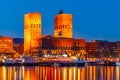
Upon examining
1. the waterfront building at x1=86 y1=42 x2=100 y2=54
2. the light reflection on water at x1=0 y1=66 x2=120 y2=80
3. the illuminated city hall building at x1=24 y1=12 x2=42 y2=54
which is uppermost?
the illuminated city hall building at x1=24 y1=12 x2=42 y2=54

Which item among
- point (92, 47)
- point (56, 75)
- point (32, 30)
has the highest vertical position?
point (32, 30)

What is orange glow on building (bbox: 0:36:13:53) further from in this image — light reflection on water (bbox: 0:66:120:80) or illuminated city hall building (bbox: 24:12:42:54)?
light reflection on water (bbox: 0:66:120:80)

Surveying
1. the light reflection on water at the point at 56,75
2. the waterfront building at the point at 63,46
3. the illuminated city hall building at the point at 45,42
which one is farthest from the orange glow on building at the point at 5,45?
the light reflection on water at the point at 56,75

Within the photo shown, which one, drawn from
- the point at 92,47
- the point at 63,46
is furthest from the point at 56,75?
the point at 92,47

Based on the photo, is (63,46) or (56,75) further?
(63,46)

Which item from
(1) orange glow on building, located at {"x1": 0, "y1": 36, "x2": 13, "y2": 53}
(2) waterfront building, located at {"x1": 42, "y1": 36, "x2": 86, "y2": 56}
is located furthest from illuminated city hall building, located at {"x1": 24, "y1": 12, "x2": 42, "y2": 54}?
(2) waterfront building, located at {"x1": 42, "y1": 36, "x2": 86, "y2": 56}

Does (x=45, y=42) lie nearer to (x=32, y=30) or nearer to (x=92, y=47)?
(x=32, y=30)

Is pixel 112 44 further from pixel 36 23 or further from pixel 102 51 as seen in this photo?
pixel 36 23

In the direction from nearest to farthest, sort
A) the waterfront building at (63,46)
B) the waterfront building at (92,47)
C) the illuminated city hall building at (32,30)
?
the waterfront building at (63,46)
the illuminated city hall building at (32,30)
the waterfront building at (92,47)

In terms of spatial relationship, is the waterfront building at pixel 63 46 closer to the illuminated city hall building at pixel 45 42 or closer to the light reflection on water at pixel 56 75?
the illuminated city hall building at pixel 45 42

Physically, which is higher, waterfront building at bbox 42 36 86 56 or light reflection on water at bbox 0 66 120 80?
waterfront building at bbox 42 36 86 56

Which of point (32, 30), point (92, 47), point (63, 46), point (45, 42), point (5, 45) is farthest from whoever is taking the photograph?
point (92, 47)

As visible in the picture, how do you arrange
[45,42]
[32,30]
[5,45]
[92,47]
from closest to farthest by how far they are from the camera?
[45,42]
[5,45]
[32,30]
[92,47]

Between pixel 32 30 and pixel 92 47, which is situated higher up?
pixel 32 30
